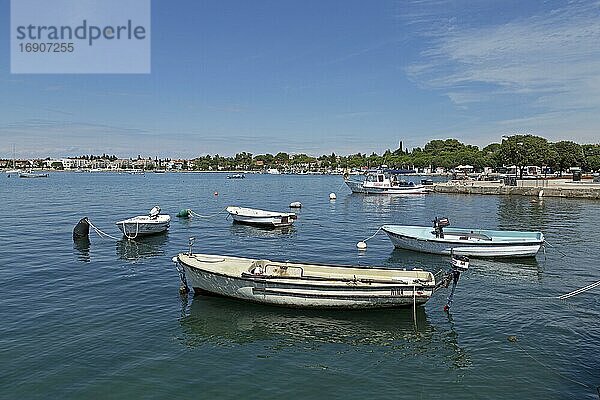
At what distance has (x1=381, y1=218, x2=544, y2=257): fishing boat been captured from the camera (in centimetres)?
2652

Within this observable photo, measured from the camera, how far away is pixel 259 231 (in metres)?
39.8

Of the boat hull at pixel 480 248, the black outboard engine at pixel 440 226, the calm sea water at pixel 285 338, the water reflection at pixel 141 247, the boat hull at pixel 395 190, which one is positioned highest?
the boat hull at pixel 395 190

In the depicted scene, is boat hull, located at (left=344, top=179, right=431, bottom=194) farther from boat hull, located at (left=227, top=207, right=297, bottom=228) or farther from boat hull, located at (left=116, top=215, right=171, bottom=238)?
boat hull, located at (left=116, top=215, right=171, bottom=238)

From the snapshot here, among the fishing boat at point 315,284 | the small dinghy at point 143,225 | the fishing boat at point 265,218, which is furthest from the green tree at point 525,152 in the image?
the fishing boat at point 315,284

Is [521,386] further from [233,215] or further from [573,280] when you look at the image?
[233,215]

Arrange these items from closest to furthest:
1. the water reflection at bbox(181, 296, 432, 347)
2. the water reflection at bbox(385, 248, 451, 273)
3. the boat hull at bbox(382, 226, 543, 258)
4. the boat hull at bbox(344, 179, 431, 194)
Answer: the water reflection at bbox(181, 296, 432, 347) < the water reflection at bbox(385, 248, 451, 273) < the boat hull at bbox(382, 226, 543, 258) < the boat hull at bbox(344, 179, 431, 194)

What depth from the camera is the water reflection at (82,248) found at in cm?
2801

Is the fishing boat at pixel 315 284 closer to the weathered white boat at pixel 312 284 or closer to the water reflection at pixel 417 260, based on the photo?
the weathered white boat at pixel 312 284

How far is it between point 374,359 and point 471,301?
7.01m

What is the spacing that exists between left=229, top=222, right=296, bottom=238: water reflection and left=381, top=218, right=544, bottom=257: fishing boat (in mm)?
10781

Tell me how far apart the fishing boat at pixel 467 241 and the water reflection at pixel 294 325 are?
10.5m

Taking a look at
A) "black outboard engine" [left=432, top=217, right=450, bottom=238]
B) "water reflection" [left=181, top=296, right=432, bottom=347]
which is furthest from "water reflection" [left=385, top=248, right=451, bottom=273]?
"water reflection" [left=181, top=296, right=432, bottom=347]

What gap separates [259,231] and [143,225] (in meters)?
9.44

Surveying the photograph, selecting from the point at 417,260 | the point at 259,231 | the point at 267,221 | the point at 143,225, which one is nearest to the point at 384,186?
the point at 267,221
